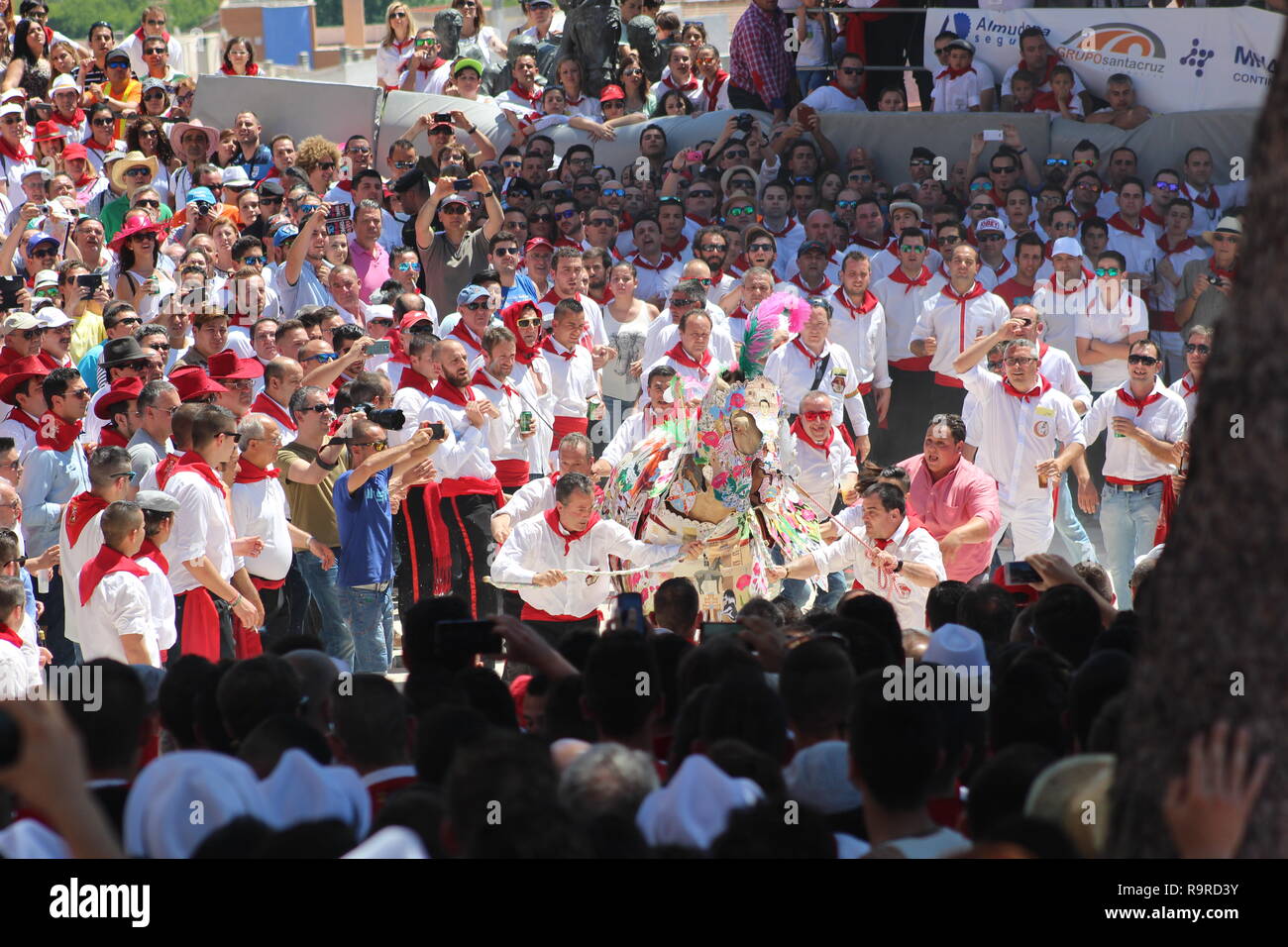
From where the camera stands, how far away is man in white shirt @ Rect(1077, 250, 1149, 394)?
10094 mm

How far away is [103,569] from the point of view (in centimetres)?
596

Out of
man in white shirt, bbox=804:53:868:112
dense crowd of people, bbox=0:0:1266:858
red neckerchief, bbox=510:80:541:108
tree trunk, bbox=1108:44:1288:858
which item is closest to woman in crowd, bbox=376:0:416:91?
dense crowd of people, bbox=0:0:1266:858

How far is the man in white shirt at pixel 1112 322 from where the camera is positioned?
10094mm

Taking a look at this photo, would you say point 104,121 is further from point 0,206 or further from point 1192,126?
point 1192,126

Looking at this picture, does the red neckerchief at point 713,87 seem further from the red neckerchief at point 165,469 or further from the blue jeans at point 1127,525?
the red neckerchief at point 165,469

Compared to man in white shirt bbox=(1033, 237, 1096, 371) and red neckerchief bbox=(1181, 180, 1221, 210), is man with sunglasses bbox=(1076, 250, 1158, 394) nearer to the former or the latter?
man in white shirt bbox=(1033, 237, 1096, 371)

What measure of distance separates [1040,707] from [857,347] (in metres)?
6.68

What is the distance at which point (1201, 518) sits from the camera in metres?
2.63

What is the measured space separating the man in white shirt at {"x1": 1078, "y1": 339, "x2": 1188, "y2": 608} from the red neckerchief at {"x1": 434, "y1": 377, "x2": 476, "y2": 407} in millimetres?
3324

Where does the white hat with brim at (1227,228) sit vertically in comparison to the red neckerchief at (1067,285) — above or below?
above

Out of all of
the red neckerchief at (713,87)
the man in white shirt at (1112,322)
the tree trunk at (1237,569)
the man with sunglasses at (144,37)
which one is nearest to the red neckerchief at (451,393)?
the man in white shirt at (1112,322)

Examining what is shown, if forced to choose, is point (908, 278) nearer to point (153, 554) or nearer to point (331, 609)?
point (331, 609)

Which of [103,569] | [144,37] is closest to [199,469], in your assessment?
[103,569]

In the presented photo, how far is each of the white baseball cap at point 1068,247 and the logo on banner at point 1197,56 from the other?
2.01m
